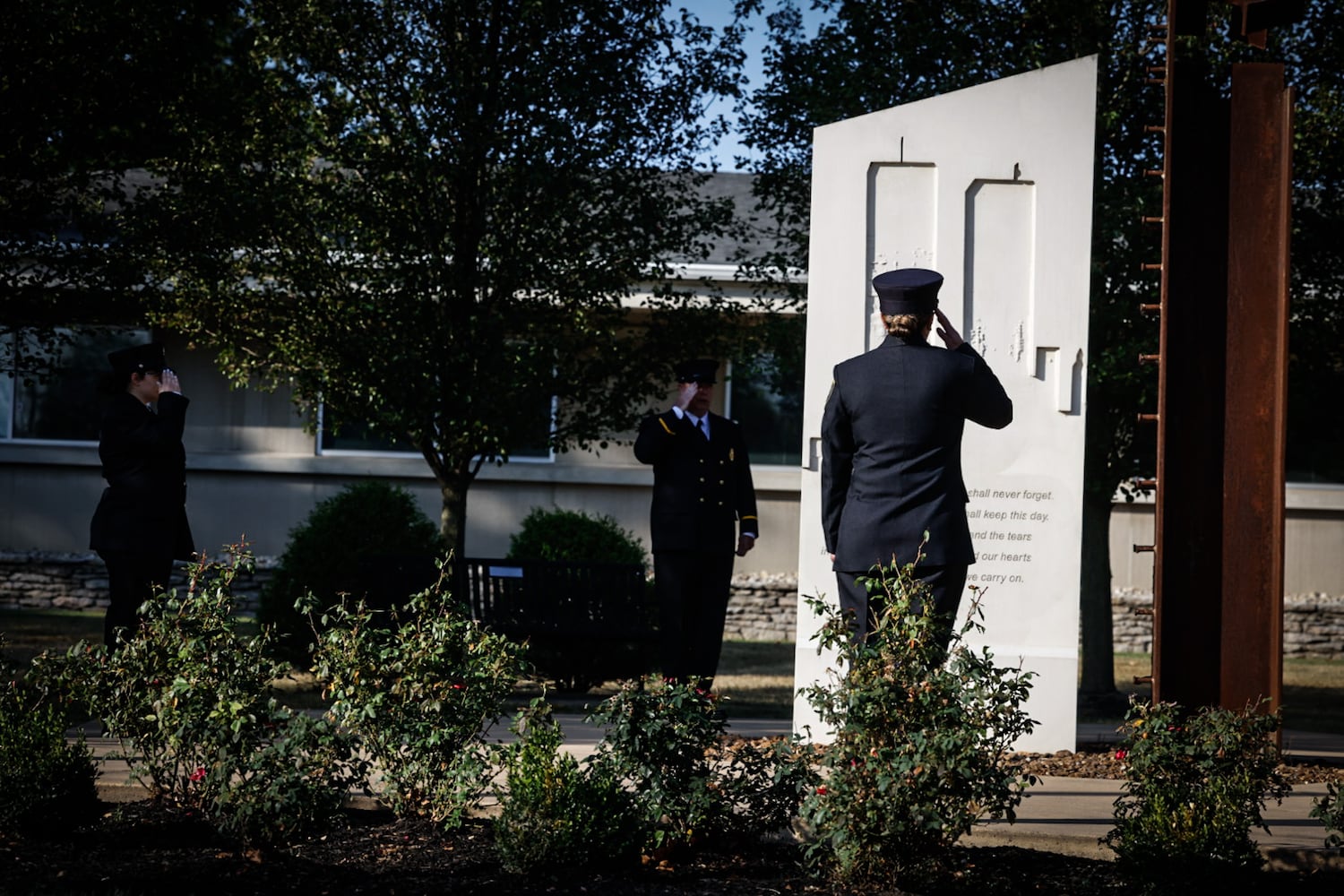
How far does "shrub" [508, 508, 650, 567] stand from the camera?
36.0 feet

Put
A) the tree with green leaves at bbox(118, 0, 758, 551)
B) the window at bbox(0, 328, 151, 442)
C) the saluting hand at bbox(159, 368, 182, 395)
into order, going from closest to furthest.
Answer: the saluting hand at bbox(159, 368, 182, 395) → the tree with green leaves at bbox(118, 0, 758, 551) → the window at bbox(0, 328, 151, 442)

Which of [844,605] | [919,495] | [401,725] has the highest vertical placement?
[919,495]

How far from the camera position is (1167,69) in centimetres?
579

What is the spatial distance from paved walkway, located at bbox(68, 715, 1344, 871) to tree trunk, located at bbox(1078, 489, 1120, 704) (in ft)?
12.4

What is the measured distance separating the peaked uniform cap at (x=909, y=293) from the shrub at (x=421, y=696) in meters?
1.79

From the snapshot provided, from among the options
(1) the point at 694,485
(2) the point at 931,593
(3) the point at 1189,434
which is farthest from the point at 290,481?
(2) the point at 931,593

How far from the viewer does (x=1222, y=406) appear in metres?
5.70

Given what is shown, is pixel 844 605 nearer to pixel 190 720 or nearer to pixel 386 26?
pixel 190 720

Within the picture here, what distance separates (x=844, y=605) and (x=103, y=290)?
666cm

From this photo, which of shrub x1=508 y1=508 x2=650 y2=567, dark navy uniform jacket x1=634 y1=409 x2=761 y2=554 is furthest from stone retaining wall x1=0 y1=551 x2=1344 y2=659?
dark navy uniform jacket x1=634 y1=409 x2=761 y2=554

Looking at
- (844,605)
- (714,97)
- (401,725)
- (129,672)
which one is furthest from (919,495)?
(714,97)

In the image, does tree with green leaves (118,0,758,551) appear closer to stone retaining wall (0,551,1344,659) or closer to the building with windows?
the building with windows

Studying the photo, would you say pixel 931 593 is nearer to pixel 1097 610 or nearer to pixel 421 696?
pixel 421 696

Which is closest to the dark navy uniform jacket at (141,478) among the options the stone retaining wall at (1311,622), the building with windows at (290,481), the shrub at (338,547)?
the shrub at (338,547)
